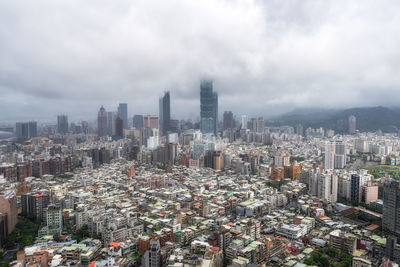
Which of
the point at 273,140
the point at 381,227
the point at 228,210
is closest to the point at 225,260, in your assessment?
the point at 228,210

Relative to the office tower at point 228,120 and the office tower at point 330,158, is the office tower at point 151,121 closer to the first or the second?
the office tower at point 228,120

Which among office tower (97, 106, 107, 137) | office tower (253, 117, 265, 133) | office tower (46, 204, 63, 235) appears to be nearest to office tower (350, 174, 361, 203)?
office tower (46, 204, 63, 235)

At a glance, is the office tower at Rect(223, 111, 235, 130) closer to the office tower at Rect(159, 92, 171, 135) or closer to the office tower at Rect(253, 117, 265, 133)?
the office tower at Rect(253, 117, 265, 133)

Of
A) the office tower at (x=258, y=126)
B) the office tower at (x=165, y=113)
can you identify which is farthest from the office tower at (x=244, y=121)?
the office tower at (x=165, y=113)

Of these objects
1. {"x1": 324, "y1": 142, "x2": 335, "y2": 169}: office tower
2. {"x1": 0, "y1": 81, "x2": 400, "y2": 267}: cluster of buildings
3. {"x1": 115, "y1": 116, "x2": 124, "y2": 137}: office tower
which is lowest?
{"x1": 0, "y1": 81, "x2": 400, "y2": 267}: cluster of buildings

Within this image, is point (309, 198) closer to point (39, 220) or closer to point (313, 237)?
point (313, 237)

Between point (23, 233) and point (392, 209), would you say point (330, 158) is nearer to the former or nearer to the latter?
point (392, 209)
